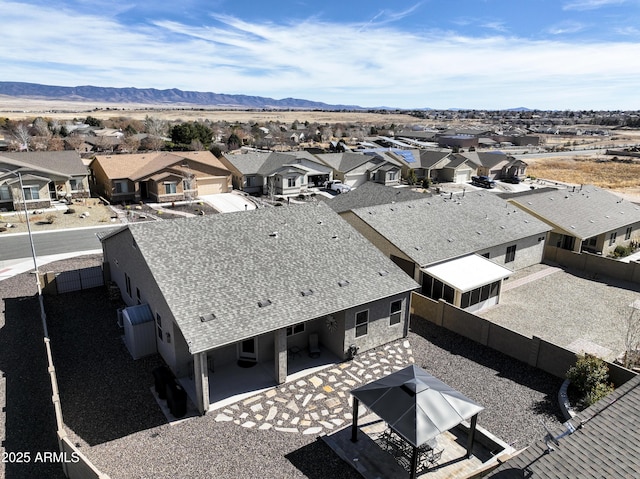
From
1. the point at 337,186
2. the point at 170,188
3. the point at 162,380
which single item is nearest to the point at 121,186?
the point at 170,188

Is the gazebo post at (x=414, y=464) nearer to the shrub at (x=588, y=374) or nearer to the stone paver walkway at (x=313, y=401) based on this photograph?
the stone paver walkway at (x=313, y=401)

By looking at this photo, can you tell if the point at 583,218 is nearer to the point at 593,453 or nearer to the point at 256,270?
the point at 256,270

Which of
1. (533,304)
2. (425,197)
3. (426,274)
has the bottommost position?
(533,304)

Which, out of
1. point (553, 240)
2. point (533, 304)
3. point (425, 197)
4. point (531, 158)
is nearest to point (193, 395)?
point (533, 304)

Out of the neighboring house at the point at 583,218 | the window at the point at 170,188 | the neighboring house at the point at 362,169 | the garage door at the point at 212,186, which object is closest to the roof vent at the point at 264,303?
the neighboring house at the point at 583,218

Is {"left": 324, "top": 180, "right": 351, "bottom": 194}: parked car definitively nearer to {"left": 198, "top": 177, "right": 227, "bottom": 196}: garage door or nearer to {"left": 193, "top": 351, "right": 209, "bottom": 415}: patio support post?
{"left": 198, "top": 177, "right": 227, "bottom": 196}: garage door

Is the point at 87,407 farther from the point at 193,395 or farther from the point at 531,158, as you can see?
the point at 531,158
